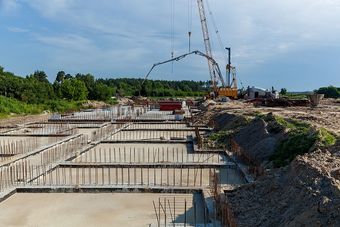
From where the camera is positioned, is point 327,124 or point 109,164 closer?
point 109,164

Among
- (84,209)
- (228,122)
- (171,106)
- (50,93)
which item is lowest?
(84,209)

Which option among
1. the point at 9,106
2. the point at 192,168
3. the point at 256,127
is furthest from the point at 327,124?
the point at 9,106

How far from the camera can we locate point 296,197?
19.5ft

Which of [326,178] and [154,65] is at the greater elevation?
[154,65]

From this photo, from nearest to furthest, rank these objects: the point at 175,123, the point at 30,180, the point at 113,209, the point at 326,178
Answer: the point at 326,178 → the point at 113,209 → the point at 30,180 → the point at 175,123

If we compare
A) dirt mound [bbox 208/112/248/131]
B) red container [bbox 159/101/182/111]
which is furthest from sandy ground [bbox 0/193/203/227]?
red container [bbox 159/101/182/111]

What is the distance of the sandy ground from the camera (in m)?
6.98

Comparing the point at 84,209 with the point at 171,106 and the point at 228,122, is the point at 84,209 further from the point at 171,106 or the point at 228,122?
the point at 171,106

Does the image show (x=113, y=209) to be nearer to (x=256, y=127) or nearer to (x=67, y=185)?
(x=67, y=185)

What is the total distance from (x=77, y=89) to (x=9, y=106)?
21.3 meters

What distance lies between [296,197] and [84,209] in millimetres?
3772

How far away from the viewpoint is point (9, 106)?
113 ft

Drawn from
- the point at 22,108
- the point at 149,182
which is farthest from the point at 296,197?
the point at 22,108

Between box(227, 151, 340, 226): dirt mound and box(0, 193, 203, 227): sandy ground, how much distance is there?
901 mm
